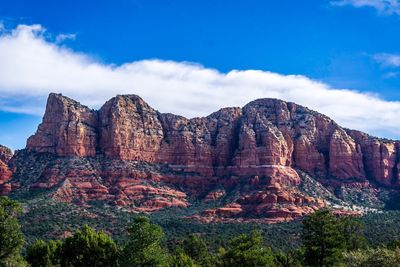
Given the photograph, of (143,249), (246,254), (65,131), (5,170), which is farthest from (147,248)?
(65,131)

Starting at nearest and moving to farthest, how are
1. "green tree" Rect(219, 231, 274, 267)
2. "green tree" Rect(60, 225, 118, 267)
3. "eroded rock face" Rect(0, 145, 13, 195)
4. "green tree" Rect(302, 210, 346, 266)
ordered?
1. "green tree" Rect(219, 231, 274, 267)
2. "green tree" Rect(302, 210, 346, 266)
3. "green tree" Rect(60, 225, 118, 267)
4. "eroded rock face" Rect(0, 145, 13, 195)

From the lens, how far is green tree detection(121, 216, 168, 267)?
5962 cm

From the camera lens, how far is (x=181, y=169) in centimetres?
19325

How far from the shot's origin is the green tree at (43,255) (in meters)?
65.8

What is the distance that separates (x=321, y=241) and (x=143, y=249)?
1956cm

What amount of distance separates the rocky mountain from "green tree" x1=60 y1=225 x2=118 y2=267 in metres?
79.6

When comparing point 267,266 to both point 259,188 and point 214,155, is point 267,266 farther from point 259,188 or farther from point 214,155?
point 214,155

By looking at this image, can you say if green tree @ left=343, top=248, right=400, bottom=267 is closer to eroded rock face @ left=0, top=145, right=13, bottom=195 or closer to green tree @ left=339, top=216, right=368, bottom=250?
green tree @ left=339, top=216, right=368, bottom=250

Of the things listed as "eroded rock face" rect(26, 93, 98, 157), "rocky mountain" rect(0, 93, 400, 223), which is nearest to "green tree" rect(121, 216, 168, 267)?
"rocky mountain" rect(0, 93, 400, 223)

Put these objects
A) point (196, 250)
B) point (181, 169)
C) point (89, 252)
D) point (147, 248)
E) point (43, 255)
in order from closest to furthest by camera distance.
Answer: point (147, 248) → point (89, 252) → point (43, 255) → point (196, 250) → point (181, 169)

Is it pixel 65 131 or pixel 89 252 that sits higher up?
pixel 65 131

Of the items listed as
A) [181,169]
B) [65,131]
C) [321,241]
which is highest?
[65,131]

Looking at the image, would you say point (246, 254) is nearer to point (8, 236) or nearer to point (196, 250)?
point (196, 250)

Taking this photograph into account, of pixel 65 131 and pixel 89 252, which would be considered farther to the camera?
pixel 65 131
